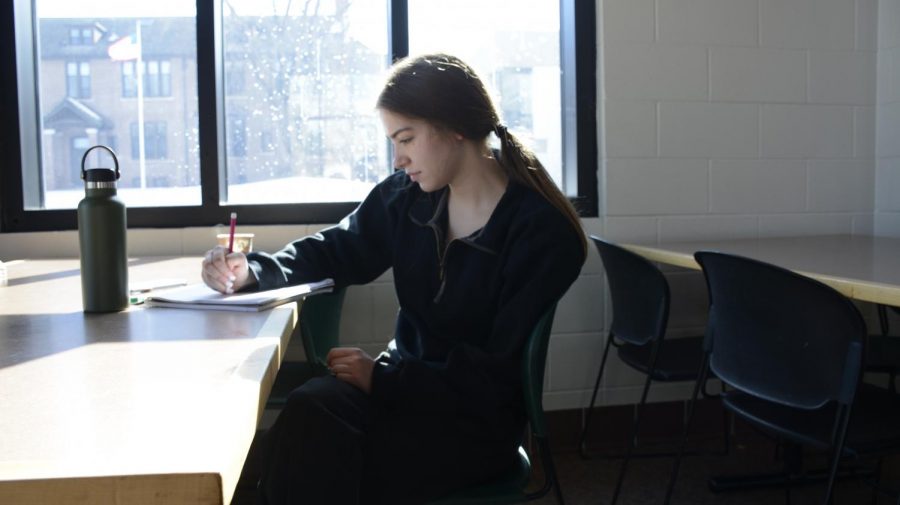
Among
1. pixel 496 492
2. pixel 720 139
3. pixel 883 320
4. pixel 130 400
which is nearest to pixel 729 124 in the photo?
pixel 720 139

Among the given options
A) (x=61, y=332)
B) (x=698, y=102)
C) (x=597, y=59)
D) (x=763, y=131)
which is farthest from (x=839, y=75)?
(x=61, y=332)

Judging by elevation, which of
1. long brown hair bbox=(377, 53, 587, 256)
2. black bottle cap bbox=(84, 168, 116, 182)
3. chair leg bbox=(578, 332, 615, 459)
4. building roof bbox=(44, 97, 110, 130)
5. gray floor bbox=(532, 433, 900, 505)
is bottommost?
gray floor bbox=(532, 433, 900, 505)

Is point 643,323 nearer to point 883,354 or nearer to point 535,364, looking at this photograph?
point 883,354

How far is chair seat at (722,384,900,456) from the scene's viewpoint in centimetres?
158

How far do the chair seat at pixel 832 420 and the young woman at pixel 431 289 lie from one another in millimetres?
603

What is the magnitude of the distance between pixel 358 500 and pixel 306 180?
168 cm

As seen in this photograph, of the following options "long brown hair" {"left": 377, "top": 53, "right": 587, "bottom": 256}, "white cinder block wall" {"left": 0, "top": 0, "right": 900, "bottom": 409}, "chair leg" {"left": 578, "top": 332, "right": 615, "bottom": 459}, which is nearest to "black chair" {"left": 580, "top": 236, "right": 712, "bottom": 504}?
"chair leg" {"left": 578, "top": 332, "right": 615, "bottom": 459}

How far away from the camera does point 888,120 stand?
9.84 feet

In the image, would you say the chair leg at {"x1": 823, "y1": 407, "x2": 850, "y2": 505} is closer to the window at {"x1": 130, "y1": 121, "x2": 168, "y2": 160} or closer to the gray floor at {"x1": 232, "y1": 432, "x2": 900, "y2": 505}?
the gray floor at {"x1": 232, "y1": 432, "x2": 900, "y2": 505}

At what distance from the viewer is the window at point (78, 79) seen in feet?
8.77

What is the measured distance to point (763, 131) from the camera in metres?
2.94

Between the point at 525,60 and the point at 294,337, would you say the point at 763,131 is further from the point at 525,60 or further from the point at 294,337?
the point at 294,337

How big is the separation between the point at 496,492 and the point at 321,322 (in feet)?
3.04

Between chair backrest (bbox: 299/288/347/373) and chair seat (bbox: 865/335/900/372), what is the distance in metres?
1.40
